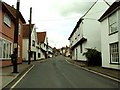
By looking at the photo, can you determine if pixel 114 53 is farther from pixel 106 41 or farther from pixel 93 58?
pixel 93 58

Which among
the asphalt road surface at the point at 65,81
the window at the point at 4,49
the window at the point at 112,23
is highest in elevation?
the window at the point at 112,23

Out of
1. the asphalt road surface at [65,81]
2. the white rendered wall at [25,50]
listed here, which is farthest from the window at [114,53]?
the white rendered wall at [25,50]

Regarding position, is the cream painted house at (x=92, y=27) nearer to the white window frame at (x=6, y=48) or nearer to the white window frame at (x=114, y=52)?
the white window frame at (x=6, y=48)

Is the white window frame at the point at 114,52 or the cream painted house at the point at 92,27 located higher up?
the cream painted house at the point at 92,27

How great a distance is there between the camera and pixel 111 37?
24.1 metres

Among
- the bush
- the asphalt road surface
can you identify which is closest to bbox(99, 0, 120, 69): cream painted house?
the bush

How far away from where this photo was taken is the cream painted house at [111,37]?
886 inches

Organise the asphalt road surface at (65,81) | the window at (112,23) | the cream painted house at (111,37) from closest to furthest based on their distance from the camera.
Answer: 1. the asphalt road surface at (65,81)
2. the cream painted house at (111,37)
3. the window at (112,23)

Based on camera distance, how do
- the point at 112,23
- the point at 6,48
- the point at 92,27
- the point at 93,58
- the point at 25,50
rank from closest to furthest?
the point at 112,23, the point at 6,48, the point at 93,58, the point at 92,27, the point at 25,50

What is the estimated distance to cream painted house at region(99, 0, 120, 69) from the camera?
73.8ft

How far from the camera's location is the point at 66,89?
11430 millimetres

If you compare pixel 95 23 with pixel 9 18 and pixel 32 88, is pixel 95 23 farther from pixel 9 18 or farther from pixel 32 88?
pixel 32 88

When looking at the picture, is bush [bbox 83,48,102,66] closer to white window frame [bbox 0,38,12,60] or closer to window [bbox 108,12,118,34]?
window [bbox 108,12,118,34]

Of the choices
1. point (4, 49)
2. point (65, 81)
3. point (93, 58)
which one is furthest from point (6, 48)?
point (65, 81)
